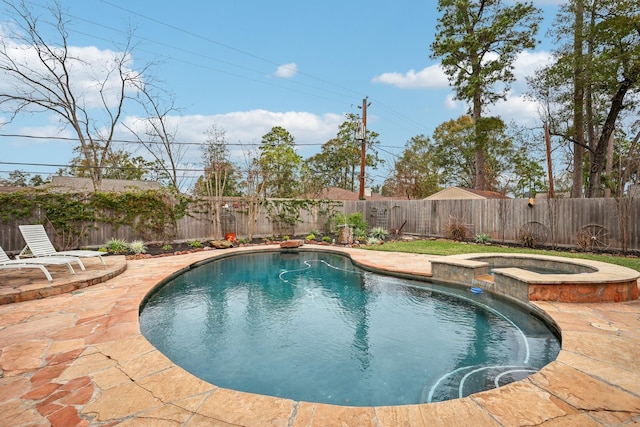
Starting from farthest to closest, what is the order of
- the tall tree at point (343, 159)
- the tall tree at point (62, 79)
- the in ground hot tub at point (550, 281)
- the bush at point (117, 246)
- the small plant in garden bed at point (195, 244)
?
the tall tree at point (343, 159)
the tall tree at point (62, 79)
the small plant in garden bed at point (195, 244)
the bush at point (117, 246)
the in ground hot tub at point (550, 281)

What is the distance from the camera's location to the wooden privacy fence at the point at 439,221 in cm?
845

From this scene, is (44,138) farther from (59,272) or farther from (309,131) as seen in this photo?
(309,131)

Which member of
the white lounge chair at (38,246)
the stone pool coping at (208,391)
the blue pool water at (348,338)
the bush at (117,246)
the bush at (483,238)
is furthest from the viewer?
the bush at (483,238)

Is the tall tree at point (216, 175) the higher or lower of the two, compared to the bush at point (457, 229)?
higher

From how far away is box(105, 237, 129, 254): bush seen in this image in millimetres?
8906

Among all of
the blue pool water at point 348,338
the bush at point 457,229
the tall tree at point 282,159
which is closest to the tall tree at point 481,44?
the bush at point 457,229

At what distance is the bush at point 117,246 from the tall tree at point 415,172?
17.9 meters

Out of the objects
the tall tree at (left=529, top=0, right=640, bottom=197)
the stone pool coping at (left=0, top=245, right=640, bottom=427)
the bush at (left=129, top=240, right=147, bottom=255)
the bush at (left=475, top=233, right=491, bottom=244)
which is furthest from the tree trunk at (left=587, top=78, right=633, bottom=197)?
the bush at (left=129, top=240, right=147, bottom=255)

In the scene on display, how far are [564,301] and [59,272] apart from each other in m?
8.27

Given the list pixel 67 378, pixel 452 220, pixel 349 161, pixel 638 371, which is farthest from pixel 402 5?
pixel 349 161

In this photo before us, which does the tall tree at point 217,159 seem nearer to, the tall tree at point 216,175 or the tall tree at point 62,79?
the tall tree at point 216,175

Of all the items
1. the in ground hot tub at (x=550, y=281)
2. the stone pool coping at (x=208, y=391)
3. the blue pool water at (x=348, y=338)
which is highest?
the in ground hot tub at (x=550, y=281)

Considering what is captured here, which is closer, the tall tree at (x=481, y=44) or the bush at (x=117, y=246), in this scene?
the bush at (x=117, y=246)

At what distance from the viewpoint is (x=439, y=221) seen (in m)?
12.6
